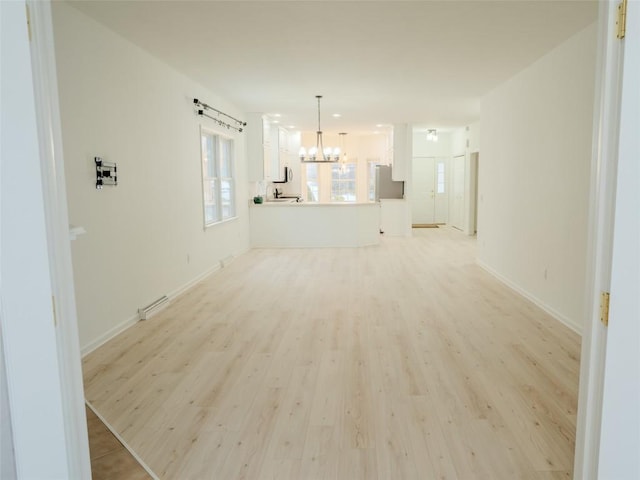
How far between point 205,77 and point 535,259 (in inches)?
172

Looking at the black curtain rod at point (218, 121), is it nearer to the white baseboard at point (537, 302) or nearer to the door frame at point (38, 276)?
the white baseboard at point (537, 302)

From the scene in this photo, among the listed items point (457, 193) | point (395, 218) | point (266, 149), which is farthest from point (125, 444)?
point (457, 193)

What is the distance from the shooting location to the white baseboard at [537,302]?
3964 millimetres

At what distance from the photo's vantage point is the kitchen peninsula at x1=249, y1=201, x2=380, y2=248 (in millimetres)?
8648

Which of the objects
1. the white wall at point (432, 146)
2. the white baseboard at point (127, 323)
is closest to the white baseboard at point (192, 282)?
the white baseboard at point (127, 323)

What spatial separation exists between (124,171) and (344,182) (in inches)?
389

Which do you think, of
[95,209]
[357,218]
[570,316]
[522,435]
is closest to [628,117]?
[522,435]

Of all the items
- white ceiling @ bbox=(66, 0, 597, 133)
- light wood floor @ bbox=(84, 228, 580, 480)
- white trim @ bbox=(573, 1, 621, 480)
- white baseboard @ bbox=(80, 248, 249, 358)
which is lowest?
light wood floor @ bbox=(84, 228, 580, 480)

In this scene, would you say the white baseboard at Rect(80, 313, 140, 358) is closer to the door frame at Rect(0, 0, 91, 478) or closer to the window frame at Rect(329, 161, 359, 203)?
the door frame at Rect(0, 0, 91, 478)

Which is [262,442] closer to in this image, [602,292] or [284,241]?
[602,292]

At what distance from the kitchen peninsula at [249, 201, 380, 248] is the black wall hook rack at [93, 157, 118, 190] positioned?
4.81 metres

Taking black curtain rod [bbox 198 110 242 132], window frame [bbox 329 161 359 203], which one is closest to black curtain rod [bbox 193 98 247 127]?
black curtain rod [bbox 198 110 242 132]

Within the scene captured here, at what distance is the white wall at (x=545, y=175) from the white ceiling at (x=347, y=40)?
27 cm

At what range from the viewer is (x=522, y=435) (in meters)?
2.31
